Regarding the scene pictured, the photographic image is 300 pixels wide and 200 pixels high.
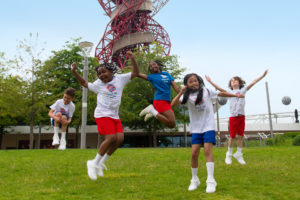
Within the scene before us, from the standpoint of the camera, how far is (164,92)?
22.1 feet

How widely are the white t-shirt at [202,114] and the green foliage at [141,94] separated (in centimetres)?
2094

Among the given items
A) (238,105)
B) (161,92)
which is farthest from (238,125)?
(161,92)

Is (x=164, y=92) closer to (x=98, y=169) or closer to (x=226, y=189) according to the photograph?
(x=98, y=169)

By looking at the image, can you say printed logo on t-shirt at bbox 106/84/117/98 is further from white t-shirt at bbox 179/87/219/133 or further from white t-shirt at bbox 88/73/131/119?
white t-shirt at bbox 179/87/219/133

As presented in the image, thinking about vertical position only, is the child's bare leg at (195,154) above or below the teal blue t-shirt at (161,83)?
below

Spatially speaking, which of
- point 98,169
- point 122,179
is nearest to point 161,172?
point 122,179

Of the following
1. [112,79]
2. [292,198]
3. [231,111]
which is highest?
[112,79]

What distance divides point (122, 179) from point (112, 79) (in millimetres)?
2107

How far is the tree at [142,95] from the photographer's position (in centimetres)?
2717

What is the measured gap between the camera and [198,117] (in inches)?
195

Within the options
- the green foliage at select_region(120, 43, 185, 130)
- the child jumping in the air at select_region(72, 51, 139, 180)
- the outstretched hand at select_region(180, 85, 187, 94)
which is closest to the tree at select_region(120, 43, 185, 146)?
the green foliage at select_region(120, 43, 185, 130)

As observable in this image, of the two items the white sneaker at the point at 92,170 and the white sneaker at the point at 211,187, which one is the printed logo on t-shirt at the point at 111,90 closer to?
the white sneaker at the point at 92,170

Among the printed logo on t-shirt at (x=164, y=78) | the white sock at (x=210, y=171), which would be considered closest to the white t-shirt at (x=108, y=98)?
the printed logo on t-shirt at (x=164, y=78)

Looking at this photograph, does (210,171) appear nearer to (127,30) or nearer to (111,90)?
(111,90)
